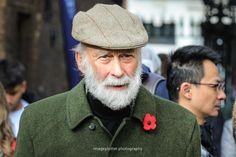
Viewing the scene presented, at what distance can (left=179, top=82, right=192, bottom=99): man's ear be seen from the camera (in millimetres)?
4824

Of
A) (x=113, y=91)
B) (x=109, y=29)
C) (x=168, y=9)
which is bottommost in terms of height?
(x=168, y=9)

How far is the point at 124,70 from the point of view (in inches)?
142

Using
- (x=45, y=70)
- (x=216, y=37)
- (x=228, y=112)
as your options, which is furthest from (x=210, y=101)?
(x=45, y=70)

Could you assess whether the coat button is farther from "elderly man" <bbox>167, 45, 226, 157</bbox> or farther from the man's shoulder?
"elderly man" <bbox>167, 45, 226, 157</bbox>

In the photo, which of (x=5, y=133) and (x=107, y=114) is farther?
(x=5, y=133)

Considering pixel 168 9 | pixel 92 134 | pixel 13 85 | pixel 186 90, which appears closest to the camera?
pixel 92 134

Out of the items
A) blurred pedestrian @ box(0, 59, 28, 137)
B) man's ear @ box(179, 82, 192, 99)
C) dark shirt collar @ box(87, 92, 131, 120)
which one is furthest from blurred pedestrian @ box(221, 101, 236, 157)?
blurred pedestrian @ box(0, 59, 28, 137)

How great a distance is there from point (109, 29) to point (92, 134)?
20.9 inches

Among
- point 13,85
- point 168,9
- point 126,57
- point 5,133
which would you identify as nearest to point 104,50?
point 126,57

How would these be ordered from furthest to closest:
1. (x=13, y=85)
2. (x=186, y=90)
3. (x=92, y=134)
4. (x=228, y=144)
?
(x=13, y=85)
(x=228, y=144)
(x=186, y=90)
(x=92, y=134)

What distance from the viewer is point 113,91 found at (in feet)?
11.9

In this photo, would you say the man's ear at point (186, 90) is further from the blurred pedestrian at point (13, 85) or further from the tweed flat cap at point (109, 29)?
the blurred pedestrian at point (13, 85)

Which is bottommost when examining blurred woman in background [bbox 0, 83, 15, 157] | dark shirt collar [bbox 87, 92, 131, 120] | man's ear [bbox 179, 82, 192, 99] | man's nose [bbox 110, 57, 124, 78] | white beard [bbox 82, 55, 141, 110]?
blurred woman in background [bbox 0, 83, 15, 157]

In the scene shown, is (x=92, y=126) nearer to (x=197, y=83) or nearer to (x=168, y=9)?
(x=197, y=83)
